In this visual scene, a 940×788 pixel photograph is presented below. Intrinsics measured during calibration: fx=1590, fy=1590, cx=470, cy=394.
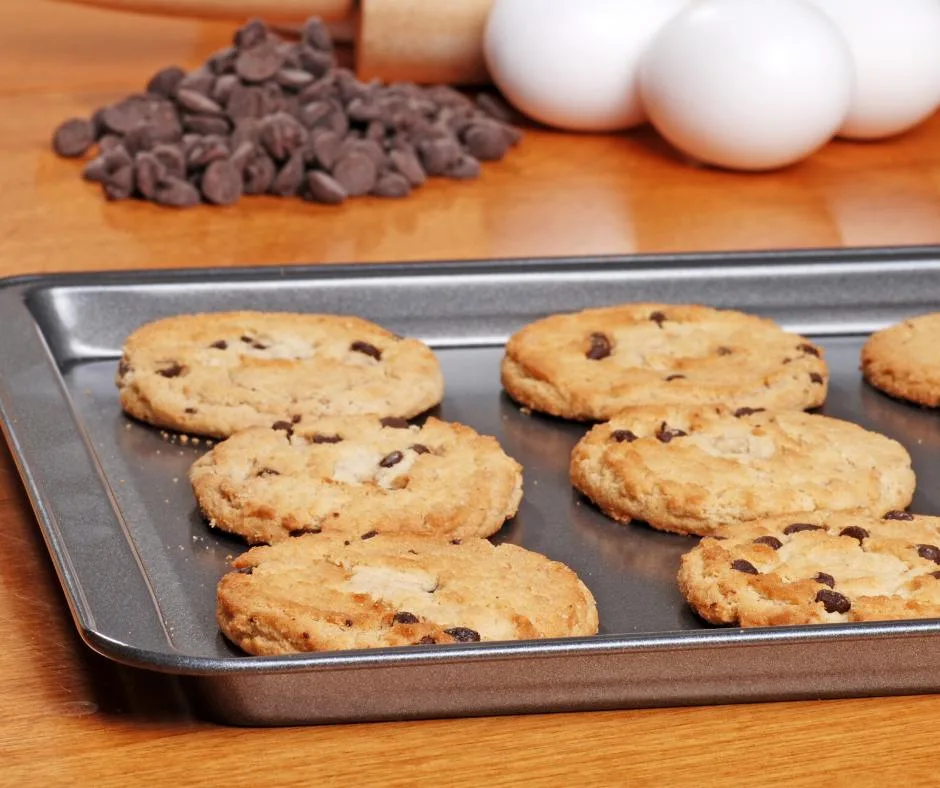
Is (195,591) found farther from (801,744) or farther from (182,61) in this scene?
(182,61)

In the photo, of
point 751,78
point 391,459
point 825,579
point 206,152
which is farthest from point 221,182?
point 825,579

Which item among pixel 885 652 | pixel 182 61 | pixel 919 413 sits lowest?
pixel 182 61

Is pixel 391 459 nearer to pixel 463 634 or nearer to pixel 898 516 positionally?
pixel 463 634

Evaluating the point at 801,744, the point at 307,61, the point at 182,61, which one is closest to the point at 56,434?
the point at 801,744

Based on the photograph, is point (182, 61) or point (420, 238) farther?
point (182, 61)

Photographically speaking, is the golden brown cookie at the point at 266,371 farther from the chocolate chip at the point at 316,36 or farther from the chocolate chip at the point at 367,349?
the chocolate chip at the point at 316,36

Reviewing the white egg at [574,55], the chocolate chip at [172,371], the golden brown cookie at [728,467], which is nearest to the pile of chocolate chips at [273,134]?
the white egg at [574,55]
